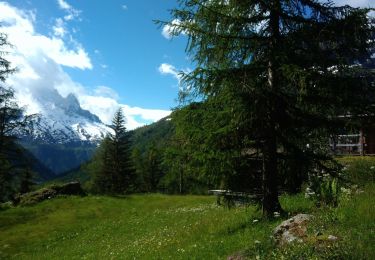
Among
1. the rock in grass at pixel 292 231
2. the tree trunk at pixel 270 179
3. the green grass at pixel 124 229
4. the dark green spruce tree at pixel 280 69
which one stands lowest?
the green grass at pixel 124 229

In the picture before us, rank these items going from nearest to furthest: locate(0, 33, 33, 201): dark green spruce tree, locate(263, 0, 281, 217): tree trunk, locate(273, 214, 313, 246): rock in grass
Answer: locate(273, 214, 313, 246): rock in grass → locate(263, 0, 281, 217): tree trunk → locate(0, 33, 33, 201): dark green spruce tree

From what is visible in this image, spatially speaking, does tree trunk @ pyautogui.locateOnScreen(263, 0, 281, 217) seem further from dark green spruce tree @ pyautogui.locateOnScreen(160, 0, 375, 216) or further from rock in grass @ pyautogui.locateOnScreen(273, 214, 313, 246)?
rock in grass @ pyautogui.locateOnScreen(273, 214, 313, 246)

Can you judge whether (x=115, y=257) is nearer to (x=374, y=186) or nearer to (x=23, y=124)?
(x=374, y=186)

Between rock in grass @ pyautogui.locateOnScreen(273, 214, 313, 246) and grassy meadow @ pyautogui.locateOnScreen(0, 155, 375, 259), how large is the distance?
224 mm

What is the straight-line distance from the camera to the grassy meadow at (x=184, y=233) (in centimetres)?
841

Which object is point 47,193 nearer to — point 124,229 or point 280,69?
point 124,229

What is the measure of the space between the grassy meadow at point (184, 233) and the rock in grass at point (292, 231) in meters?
0.22

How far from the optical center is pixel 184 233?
1580cm

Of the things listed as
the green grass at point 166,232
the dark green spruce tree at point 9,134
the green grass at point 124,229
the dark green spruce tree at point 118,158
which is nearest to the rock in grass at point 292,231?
the green grass at point 166,232

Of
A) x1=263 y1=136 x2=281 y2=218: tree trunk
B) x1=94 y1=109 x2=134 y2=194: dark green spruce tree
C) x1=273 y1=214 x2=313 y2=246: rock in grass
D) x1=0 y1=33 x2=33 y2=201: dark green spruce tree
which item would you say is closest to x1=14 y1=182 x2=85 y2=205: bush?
x1=0 y1=33 x2=33 y2=201: dark green spruce tree

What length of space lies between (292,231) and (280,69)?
19.1 ft

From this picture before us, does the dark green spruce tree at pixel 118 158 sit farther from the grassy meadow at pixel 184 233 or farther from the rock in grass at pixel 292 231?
the rock in grass at pixel 292 231

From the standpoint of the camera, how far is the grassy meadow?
8405 millimetres

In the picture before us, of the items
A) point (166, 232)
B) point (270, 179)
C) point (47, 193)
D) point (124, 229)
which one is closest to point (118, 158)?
point (47, 193)
